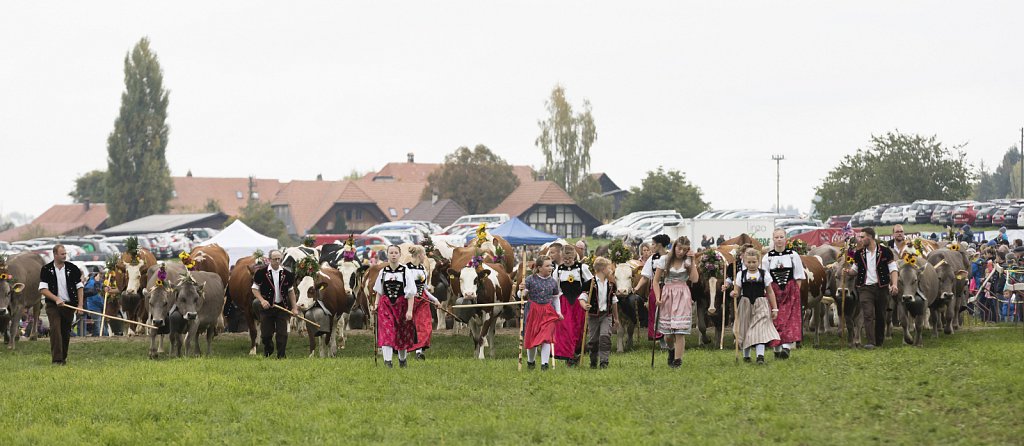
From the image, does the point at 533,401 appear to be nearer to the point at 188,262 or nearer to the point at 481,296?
the point at 481,296

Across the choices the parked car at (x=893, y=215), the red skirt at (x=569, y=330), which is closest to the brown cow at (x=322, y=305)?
the red skirt at (x=569, y=330)

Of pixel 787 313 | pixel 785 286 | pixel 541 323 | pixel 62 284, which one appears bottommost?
pixel 541 323

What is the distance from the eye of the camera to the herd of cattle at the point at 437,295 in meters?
18.7

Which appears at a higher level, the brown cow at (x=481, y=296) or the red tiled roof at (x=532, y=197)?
A: the red tiled roof at (x=532, y=197)

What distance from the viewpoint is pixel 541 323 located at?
49.8 ft

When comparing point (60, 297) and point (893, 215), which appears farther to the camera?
point (893, 215)

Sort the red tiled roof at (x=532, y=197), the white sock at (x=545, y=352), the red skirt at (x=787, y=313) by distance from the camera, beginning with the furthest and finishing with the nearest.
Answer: the red tiled roof at (x=532, y=197)
the red skirt at (x=787, y=313)
the white sock at (x=545, y=352)

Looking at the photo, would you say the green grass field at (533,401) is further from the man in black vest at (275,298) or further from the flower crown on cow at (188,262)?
the flower crown on cow at (188,262)

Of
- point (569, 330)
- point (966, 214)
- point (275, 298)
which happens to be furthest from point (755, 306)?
point (966, 214)

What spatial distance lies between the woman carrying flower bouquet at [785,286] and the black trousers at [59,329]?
33.1 ft

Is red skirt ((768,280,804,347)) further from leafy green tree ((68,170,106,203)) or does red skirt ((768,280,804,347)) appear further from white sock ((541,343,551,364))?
leafy green tree ((68,170,106,203))

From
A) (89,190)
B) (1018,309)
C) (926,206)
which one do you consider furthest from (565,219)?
(1018,309)

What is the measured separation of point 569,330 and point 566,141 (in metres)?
82.1

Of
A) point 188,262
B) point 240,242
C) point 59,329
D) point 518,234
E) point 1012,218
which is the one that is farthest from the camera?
point 1012,218
